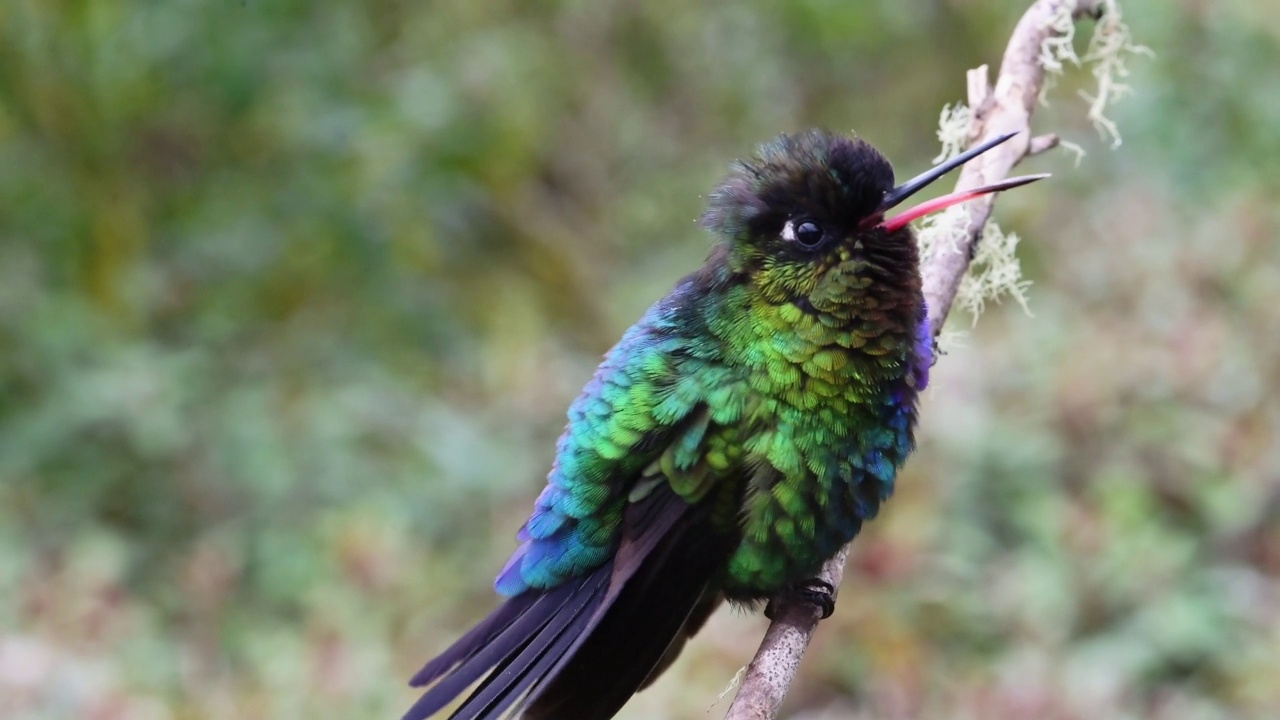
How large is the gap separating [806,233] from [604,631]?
83 cm

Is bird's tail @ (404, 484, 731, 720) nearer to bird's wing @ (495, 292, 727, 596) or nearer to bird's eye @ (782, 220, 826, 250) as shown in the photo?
bird's wing @ (495, 292, 727, 596)

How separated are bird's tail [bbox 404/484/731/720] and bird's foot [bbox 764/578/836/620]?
140 mm

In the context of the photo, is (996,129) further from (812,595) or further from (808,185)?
(812,595)

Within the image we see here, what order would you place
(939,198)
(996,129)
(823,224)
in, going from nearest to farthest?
(939,198), (823,224), (996,129)

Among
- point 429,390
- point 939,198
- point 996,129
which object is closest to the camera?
point 939,198

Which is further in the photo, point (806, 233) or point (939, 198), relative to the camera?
point (806, 233)

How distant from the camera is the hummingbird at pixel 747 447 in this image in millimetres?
2391

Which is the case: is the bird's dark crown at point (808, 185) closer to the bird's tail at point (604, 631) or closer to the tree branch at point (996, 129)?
the tree branch at point (996, 129)

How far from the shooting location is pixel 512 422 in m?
5.83

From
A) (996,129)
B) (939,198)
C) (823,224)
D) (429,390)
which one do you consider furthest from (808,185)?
(429,390)

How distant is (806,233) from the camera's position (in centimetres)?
248

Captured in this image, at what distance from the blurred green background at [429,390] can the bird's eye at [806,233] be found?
199 cm

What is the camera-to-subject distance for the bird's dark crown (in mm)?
2432

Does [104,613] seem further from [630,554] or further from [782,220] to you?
[782,220]
